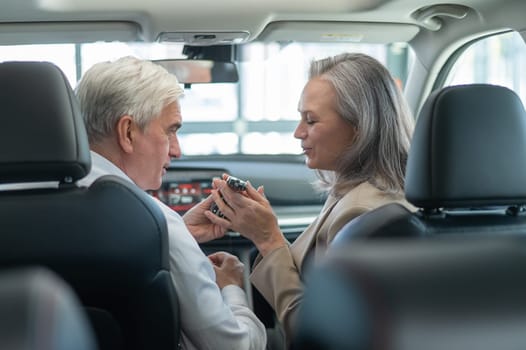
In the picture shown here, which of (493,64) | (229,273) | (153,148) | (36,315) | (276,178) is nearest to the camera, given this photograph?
(36,315)

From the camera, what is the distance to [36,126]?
1.89 m

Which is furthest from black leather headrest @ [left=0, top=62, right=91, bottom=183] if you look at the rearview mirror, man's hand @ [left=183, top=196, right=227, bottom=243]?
the rearview mirror

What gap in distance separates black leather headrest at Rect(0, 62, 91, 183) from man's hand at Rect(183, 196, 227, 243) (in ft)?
3.45

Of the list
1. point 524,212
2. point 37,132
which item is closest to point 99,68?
point 37,132

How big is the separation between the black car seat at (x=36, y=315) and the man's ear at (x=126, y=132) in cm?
146

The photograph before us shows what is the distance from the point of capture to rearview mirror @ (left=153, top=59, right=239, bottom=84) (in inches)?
134

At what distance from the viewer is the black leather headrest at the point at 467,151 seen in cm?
209

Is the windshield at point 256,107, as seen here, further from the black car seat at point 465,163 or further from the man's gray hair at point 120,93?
the black car seat at point 465,163

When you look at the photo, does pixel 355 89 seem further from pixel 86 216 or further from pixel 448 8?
pixel 86 216

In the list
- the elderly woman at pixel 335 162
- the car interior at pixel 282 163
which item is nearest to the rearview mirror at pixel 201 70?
the car interior at pixel 282 163

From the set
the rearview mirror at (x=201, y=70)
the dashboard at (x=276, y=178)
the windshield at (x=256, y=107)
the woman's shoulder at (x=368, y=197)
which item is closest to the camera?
the woman's shoulder at (x=368, y=197)

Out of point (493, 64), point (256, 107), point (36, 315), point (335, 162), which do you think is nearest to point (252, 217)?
point (335, 162)

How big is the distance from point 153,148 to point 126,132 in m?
0.12

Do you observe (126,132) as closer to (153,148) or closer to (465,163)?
(153,148)
